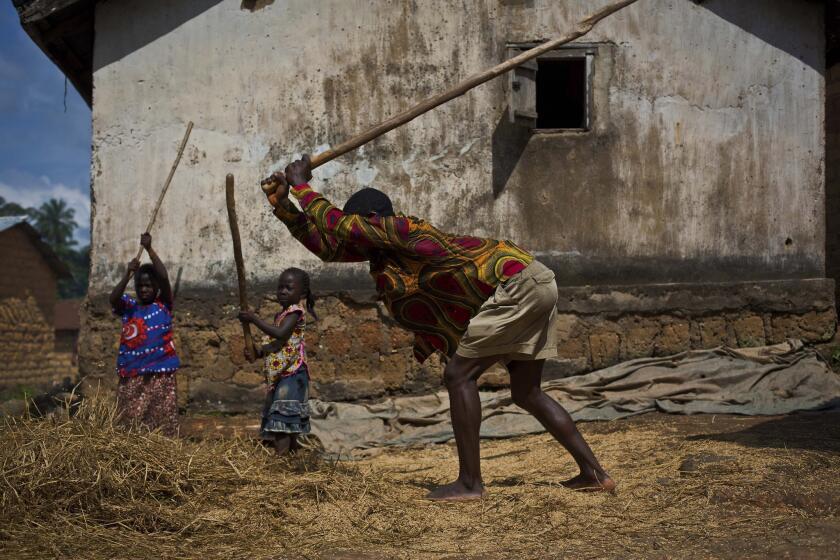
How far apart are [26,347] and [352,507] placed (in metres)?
14.9

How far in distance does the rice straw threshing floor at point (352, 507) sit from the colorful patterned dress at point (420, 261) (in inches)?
33.0

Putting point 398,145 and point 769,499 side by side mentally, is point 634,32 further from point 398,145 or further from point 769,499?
point 769,499

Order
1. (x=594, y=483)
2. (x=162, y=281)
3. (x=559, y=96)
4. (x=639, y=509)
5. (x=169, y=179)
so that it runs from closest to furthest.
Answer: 1. (x=639, y=509)
2. (x=594, y=483)
3. (x=162, y=281)
4. (x=169, y=179)
5. (x=559, y=96)

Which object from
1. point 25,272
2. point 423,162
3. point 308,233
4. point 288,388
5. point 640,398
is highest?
point 423,162

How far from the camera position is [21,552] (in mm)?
3068

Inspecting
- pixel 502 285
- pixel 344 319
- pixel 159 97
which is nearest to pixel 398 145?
pixel 344 319

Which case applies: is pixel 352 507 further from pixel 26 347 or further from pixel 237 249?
pixel 26 347

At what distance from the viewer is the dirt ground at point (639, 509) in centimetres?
315

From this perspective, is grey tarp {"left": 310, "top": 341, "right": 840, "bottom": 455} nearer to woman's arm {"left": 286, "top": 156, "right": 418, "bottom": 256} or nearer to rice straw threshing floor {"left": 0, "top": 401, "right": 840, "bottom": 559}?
rice straw threshing floor {"left": 0, "top": 401, "right": 840, "bottom": 559}

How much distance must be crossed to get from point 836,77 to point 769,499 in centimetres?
688

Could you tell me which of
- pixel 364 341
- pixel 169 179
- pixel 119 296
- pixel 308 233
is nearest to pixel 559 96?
pixel 364 341

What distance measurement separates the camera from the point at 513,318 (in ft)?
12.7

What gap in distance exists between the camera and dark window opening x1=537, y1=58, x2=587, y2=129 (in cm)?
958

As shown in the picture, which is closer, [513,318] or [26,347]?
[513,318]
